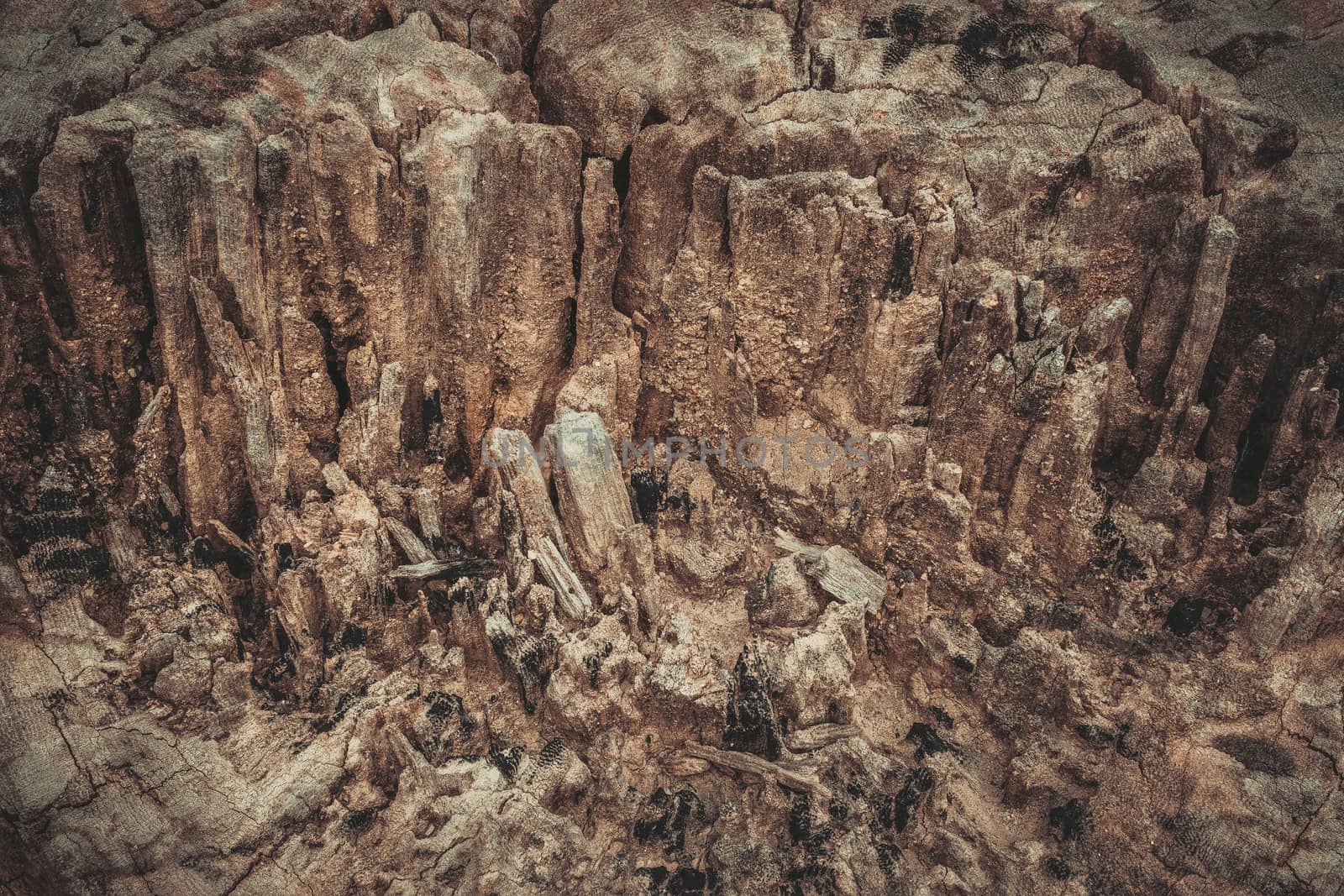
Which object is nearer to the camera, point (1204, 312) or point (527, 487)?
point (1204, 312)

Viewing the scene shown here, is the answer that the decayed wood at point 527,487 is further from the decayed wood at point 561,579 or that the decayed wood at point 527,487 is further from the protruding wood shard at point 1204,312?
the protruding wood shard at point 1204,312

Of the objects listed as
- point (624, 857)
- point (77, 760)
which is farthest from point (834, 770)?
point (77, 760)

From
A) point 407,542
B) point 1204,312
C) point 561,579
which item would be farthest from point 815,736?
point 1204,312

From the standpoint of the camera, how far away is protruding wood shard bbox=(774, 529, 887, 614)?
6.57 m

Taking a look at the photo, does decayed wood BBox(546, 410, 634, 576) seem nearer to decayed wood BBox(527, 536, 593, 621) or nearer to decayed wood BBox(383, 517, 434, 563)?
decayed wood BBox(527, 536, 593, 621)

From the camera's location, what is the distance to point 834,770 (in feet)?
19.4

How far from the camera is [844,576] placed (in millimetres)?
6633

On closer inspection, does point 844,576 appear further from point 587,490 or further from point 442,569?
point 442,569

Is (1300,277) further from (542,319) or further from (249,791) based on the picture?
(249,791)

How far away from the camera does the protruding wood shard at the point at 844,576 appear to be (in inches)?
259

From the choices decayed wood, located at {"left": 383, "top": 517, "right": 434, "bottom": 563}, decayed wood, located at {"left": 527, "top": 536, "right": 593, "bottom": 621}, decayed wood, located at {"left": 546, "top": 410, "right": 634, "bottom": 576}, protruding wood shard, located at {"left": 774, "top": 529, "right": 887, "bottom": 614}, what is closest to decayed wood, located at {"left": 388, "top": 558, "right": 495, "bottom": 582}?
decayed wood, located at {"left": 383, "top": 517, "right": 434, "bottom": 563}

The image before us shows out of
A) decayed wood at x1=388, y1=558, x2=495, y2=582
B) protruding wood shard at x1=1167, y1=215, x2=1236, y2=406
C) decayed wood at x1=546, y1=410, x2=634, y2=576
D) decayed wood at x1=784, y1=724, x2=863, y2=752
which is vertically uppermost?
protruding wood shard at x1=1167, y1=215, x2=1236, y2=406

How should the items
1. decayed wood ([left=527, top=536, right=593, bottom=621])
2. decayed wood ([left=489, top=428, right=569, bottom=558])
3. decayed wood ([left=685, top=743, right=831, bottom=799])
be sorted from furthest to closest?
decayed wood ([left=489, top=428, right=569, bottom=558])
decayed wood ([left=527, top=536, right=593, bottom=621])
decayed wood ([left=685, top=743, right=831, bottom=799])

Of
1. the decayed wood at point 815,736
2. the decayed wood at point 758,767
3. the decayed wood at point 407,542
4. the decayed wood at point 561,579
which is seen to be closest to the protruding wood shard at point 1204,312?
the decayed wood at point 815,736
